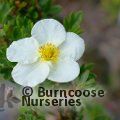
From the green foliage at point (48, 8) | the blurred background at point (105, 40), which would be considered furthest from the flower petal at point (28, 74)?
the blurred background at point (105, 40)

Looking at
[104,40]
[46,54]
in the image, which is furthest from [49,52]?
[104,40]

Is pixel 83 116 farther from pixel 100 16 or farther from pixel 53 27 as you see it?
pixel 100 16

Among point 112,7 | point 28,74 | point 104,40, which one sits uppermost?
point 28,74

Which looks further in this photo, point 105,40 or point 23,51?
point 105,40

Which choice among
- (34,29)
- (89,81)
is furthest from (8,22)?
(89,81)
